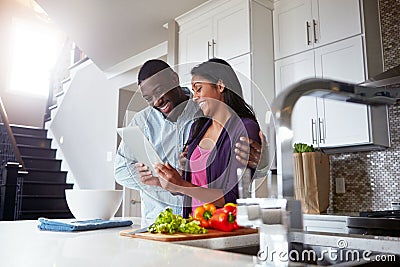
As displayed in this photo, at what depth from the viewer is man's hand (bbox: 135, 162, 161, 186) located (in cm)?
126

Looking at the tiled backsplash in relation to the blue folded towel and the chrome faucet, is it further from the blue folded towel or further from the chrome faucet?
the chrome faucet

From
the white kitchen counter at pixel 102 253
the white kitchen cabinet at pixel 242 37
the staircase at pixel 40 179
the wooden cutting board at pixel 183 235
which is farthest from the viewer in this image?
the staircase at pixel 40 179

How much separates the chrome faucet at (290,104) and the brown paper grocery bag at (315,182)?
196cm

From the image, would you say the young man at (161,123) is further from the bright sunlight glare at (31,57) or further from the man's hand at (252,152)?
the bright sunlight glare at (31,57)

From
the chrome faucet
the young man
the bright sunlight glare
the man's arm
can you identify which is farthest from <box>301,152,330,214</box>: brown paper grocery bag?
the bright sunlight glare

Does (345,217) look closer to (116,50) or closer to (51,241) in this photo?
(51,241)

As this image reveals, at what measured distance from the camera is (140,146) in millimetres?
1291

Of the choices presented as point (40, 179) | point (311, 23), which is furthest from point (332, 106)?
point (40, 179)

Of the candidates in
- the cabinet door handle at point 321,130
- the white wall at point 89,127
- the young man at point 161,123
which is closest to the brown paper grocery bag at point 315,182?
the cabinet door handle at point 321,130

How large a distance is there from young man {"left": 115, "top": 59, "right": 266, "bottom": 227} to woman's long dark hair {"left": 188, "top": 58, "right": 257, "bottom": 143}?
96 millimetres

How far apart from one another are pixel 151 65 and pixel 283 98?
882 mm

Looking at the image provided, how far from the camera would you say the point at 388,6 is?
269cm

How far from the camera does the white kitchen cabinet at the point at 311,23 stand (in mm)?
2566

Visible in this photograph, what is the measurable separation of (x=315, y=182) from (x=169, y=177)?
155cm
